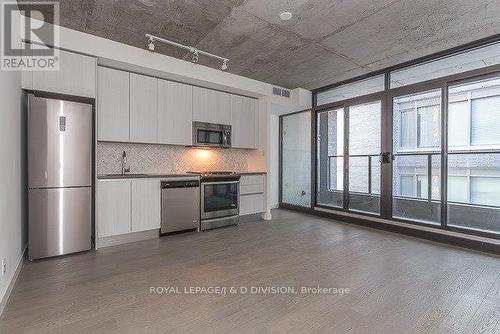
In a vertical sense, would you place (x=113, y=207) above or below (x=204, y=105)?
below

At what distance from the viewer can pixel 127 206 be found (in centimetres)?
346

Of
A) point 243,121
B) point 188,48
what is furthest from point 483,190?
point 188,48

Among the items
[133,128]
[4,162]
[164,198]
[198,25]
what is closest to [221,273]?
[164,198]

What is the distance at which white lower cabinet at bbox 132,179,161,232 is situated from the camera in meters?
3.52

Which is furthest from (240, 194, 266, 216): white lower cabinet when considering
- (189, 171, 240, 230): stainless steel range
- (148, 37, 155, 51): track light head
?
(148, 37, 155, 51): track light head

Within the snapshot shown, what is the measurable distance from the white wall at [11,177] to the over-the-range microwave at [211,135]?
7.50ft

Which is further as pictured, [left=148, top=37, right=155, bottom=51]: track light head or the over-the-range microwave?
the over-the-range microwave

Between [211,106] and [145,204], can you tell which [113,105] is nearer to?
[145,204]

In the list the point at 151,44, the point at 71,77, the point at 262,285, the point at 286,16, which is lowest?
the point at 262,285

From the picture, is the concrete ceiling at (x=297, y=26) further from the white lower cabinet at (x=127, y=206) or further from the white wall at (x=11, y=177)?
the white lower cabinet at (x=127, y=206)

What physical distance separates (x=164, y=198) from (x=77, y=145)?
→ 1330 millimetres

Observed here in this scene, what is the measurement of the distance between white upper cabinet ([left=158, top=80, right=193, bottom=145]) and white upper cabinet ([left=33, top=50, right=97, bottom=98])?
99 cm

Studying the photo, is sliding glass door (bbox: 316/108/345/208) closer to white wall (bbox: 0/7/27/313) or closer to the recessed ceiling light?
the recessed ceiling light

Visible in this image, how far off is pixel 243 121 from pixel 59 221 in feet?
11.1
